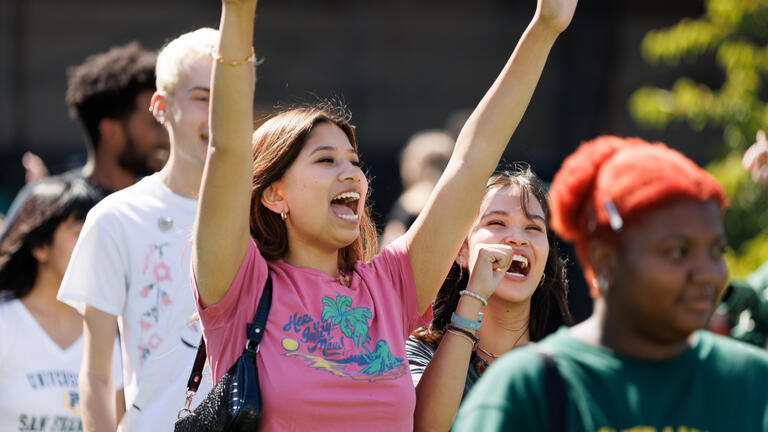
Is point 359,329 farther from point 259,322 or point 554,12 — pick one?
point 554,12

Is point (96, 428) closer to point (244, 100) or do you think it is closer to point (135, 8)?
point (244, 100)

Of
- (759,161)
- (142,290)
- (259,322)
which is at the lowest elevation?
(142,290)

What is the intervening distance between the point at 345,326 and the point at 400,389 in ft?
0.68

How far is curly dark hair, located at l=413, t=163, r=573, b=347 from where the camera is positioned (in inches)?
140

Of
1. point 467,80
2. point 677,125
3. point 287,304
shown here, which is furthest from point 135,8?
point 287,304

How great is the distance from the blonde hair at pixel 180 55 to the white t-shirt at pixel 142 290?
44 cm

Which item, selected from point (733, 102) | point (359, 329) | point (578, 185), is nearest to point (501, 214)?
point (359, 329)

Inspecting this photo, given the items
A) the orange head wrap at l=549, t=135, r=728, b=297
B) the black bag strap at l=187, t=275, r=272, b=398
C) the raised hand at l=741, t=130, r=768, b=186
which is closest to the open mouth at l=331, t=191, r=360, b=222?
the black bag strap at l=187, t=275, r=272, b=398

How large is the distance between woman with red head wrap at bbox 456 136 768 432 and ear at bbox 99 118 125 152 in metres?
3.58

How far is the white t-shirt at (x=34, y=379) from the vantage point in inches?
169

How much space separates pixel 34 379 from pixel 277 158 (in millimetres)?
1867

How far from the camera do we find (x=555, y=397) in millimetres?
2127

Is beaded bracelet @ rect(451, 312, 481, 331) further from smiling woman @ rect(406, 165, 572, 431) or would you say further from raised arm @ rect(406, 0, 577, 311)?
raised arm @ rect(406, 0, 577, 311)

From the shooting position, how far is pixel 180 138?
375 cm
